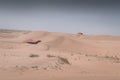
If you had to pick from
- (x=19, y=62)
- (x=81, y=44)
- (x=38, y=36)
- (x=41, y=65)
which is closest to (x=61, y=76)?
(x=41, y=65)

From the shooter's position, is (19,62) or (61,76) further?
(19,62)

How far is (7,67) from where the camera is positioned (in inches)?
690

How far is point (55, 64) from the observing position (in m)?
19.8

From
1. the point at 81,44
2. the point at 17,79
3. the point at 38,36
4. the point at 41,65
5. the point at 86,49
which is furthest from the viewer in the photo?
the point at 38,36

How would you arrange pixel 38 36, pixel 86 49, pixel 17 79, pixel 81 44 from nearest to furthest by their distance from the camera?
pixel 17 79 → pixel 86 49 → pixel 81 44 → pixel 38 36

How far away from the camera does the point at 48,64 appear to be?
19516 mm

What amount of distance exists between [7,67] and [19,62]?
217 centimetres

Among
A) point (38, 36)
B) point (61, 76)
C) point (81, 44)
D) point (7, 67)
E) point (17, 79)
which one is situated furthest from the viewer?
point (38, 36)

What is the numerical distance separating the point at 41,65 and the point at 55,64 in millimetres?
1178

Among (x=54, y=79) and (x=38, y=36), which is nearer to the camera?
(x=54, y=79)

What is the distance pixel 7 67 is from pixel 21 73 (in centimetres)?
180

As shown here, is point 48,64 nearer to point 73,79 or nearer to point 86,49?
point 73,79

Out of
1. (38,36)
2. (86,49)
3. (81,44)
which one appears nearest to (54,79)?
(86,49)

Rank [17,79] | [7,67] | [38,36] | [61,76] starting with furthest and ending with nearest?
[38,36] < [7,67] < [61,76] < [17,79]
